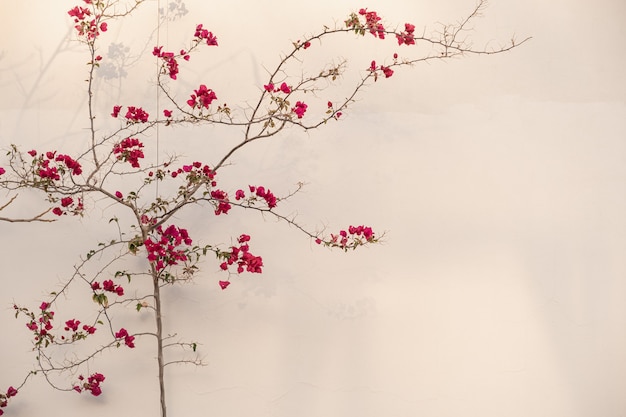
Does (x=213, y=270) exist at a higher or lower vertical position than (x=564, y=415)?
higher

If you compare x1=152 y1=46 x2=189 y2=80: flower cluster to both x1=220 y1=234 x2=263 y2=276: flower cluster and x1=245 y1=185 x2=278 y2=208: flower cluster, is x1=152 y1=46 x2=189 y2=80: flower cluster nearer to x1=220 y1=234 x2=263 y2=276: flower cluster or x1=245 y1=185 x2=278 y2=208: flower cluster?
x1=245 y1=185 x2=278 y2=208: flower cluster

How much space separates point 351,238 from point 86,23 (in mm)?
1207

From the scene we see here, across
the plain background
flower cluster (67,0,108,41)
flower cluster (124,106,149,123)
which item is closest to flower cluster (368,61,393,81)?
the plain background

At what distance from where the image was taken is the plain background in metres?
2.91

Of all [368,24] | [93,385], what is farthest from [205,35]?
[93,385]

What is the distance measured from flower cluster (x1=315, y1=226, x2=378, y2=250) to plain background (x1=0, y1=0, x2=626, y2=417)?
0.17ft

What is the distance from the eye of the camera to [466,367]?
9.71ft

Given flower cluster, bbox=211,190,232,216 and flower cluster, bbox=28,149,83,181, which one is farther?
flower cluster, bbox=211,190,232,216

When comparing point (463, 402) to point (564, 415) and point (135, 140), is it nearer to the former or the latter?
point (564, 415)

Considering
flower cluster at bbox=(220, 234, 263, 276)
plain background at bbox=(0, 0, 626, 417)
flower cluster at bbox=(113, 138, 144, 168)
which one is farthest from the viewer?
plain background at bbox=(0, 0, 626, 417)

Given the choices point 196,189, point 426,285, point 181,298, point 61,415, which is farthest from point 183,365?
point 426,285

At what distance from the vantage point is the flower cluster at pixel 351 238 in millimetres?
2744

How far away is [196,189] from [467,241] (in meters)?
1.02

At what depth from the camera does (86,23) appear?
9.29 ft
